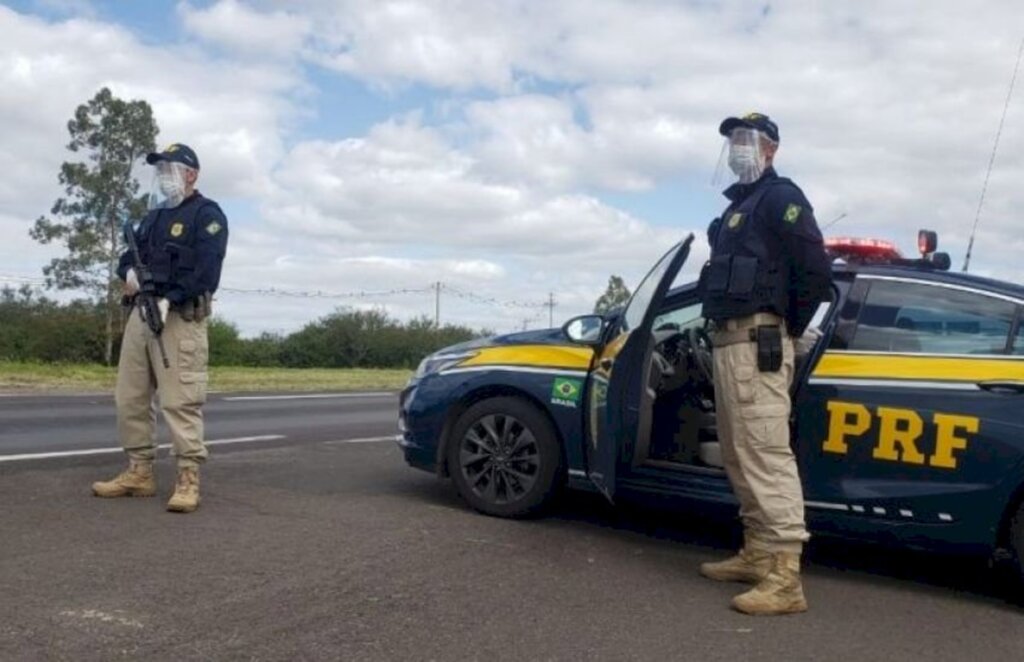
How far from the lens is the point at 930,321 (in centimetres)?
545

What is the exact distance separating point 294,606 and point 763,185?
8.81ft

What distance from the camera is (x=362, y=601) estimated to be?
4629mm

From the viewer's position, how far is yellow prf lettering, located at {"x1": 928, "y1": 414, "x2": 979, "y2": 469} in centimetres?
518

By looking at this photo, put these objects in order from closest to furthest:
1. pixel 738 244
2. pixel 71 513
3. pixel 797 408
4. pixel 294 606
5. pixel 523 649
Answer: pixel 523 649
pixel 294 606
pixel 738 244
pixel 797 408
pixel 71 513

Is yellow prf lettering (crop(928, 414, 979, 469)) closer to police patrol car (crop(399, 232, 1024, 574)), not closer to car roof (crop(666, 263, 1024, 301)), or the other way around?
police patrol car (crop(399, 232, 1024, 574))

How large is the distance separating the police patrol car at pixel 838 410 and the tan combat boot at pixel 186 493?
4.76 feet

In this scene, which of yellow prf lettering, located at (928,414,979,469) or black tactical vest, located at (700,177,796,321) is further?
yellow prf lettering, located at (928,414,979,469)

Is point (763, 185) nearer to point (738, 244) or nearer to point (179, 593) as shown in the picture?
point (738, 244)

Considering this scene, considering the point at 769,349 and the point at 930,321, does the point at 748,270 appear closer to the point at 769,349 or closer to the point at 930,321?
the point at 769,349

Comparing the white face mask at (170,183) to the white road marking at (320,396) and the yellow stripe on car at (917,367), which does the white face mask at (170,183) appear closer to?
the yellow stripe on car at (917,367)

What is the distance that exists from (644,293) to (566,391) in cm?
71

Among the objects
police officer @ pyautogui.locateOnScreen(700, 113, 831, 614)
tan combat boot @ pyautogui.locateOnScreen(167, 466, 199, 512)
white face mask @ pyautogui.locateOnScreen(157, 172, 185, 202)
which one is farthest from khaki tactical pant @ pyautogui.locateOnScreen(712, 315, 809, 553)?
white face mask @ pyautogui.locateOnScreen(157, 172, 185, 202)

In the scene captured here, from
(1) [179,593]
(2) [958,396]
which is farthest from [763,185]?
(1) [179,593]

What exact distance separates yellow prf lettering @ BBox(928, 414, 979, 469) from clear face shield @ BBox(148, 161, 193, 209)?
4.03 meters
